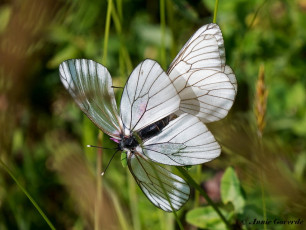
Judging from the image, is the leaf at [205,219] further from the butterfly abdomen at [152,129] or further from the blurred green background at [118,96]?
the butterfly abdomen at [152,129]

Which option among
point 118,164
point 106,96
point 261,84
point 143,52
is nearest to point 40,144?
point 118,164

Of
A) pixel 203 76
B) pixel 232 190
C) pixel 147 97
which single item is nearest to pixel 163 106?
pixel 147 97

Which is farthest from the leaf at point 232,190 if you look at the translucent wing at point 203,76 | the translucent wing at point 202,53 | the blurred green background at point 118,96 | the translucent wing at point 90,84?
the translucent wing at point 90,84

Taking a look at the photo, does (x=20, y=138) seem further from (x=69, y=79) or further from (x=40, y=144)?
(x=69, y=79)

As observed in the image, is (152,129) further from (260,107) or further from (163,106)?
(260,107)

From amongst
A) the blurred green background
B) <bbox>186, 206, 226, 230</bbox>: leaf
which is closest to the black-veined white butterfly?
the blurred green background

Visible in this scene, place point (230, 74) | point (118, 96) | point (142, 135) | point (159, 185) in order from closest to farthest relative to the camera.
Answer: point (159, 185) → point (142, 135) → point (230, 74) → point (118, 96)

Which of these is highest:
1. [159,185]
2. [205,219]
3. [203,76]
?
[203,76]
